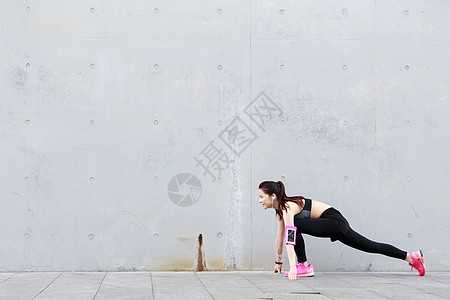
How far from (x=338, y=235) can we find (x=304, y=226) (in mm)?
316

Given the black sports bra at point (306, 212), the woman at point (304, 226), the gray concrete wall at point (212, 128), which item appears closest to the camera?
the woman at point (304, 226)

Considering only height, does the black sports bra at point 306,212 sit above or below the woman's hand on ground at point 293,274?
above

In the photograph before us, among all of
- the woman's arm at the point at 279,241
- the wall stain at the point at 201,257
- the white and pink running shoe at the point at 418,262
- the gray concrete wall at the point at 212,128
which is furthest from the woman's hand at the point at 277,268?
the white and pink running shoe at the point at 418,262

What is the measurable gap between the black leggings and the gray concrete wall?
478mm

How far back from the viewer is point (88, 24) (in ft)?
21.8

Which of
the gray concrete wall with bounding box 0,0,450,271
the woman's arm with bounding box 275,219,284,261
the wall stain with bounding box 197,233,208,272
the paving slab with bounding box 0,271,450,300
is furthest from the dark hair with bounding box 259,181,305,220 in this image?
the wall stain with bounding box 197,233,208,272

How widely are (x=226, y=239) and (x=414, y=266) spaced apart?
5.87 ft

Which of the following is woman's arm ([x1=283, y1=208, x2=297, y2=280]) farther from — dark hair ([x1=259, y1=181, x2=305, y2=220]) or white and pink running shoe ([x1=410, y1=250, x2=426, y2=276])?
white and pink running shoe ([x1=410, y1=250, x2=426, y2=276])

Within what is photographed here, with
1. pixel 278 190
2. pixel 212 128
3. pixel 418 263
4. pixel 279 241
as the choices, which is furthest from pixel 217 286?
pixel 418 263

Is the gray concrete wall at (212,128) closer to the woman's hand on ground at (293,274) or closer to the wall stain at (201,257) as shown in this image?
the wall stain at (201,257)

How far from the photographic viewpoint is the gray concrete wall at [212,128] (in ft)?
21.4

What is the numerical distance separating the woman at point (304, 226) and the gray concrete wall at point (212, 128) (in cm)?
42

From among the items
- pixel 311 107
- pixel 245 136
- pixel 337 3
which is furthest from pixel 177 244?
pixel 337 3

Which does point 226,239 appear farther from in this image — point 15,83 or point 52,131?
point 15,83
